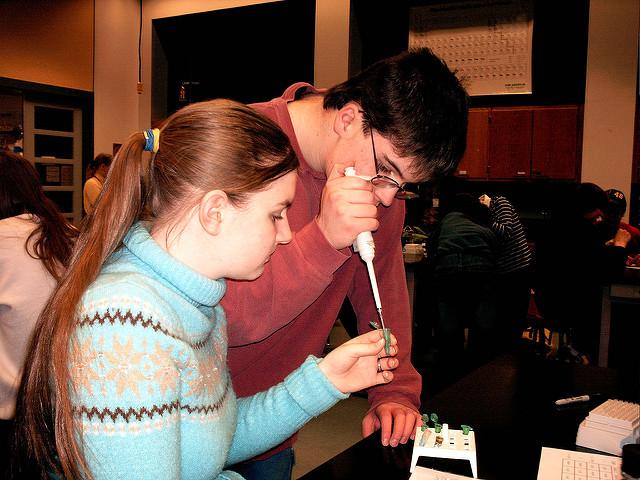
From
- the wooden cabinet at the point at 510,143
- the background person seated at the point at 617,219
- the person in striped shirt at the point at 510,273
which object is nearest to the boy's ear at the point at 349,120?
the background person seated at the point at 617,219

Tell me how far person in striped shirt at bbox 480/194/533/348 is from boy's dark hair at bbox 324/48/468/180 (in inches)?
119

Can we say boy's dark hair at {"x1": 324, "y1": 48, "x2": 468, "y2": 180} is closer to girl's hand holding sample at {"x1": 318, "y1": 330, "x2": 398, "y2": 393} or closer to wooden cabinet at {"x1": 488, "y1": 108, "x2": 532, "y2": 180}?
girl's hand holding sample at {"x1": 318, "y1": 330, "x2": 398, "y2": 393}

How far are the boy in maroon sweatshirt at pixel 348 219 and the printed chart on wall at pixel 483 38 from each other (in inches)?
182

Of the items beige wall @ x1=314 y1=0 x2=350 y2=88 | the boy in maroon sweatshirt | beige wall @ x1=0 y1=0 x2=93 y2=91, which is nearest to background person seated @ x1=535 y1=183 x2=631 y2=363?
the boy in maroon sweatshirt

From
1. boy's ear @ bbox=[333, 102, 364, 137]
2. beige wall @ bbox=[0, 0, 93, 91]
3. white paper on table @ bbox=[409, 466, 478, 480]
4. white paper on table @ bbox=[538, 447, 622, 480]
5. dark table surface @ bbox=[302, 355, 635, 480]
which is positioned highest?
beige wall @ bbox=[0, 0, 93, 91]

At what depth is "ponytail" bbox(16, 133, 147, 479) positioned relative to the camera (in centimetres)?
78

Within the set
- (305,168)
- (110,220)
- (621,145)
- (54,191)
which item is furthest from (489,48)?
(110,220)

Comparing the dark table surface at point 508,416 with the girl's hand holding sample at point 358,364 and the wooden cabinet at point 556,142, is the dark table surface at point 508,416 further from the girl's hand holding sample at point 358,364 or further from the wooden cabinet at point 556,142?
the wooden cabinet at point 556,142

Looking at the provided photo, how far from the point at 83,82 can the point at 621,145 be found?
5.16 meters

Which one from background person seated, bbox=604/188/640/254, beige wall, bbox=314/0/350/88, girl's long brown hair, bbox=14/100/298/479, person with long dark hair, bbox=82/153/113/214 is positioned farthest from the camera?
beige wall, bbox=314/0/350/88

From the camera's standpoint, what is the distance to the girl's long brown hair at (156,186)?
0.85m

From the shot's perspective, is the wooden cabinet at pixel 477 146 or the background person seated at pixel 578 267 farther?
Result: the wooden cabinet at pixel 477 146

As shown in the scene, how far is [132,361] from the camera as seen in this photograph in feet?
2.47

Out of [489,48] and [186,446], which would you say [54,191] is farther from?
[186,446]
